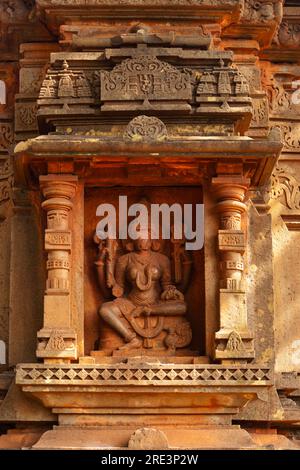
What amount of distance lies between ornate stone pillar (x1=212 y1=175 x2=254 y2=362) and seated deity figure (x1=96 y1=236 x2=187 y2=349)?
49cm

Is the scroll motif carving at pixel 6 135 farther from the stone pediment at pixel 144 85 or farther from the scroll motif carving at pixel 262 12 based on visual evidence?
the scroll motif carving at pixel 262 12

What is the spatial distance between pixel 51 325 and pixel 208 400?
137cm

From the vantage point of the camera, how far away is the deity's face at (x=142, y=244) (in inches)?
405

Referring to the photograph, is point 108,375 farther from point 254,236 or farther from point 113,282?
point 254,236

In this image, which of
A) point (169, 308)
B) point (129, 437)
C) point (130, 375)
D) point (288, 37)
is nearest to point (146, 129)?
point (169, 308)

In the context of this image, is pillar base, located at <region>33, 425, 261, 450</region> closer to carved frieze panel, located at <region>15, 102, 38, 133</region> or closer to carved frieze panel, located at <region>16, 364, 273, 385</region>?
carved frieze panel, located at <region>16, 364, 273, 385</region>

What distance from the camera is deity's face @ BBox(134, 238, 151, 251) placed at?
33.8 ft

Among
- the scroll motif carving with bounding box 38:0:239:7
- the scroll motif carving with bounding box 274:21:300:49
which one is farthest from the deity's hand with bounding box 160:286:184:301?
the scroll motif carving with bounding box 274:21:300:49

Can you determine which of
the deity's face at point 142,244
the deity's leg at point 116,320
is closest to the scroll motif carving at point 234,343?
the deity's leg at point 116,320

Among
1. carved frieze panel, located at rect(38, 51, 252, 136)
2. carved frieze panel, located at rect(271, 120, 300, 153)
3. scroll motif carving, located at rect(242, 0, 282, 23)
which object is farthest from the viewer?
carved frieze panel, located at rect(271, 120, 300, 153)

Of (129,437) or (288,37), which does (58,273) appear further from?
(288,37)

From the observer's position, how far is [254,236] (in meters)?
10.6

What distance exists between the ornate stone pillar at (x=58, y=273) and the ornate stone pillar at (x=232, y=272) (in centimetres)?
118
